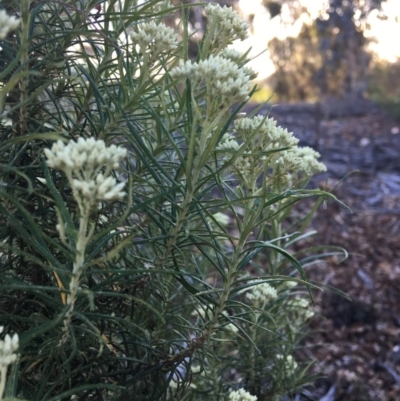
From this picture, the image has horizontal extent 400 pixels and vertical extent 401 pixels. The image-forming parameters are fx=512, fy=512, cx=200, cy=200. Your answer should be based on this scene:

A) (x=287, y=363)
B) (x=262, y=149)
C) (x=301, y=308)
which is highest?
(x=262, y=149)

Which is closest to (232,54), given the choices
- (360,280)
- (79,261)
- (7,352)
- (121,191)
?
(121,191)

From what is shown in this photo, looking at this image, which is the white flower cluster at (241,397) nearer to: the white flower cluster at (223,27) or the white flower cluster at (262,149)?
the white flower cluster at (262,149)

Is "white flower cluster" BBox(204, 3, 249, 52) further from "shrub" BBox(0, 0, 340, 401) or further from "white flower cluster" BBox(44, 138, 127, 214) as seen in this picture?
"white flower cluster" BBox(44, 138, 127, 214)

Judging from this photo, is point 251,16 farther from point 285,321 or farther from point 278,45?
point 285,321

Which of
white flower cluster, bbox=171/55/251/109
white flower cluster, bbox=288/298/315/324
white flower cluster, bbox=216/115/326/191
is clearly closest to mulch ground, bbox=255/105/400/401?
white flower cluster, bbox=288/298/315/324

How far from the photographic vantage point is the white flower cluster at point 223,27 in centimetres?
92

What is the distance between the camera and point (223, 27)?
0.93 m

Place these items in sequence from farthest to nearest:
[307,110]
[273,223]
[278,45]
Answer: [278,45], [307,110], [273,223]

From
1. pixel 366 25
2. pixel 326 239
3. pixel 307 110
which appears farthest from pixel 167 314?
pixel 366 25

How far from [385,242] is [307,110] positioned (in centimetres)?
408

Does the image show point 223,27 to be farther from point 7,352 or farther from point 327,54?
point 327,54

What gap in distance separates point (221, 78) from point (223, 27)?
0.69ft

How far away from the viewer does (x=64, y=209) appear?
2.24 feet

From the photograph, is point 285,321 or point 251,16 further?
point 251,16
